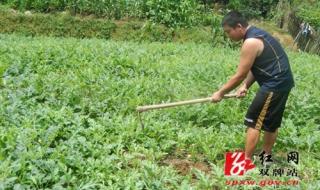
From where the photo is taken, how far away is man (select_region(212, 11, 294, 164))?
194 inches

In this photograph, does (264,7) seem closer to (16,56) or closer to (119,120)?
(16,56)

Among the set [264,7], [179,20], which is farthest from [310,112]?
[264,7]

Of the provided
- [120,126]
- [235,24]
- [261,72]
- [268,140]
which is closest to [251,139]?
[268,140]

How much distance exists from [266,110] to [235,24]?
102 cm

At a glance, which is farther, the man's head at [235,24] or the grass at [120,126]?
the man's head at [235,24]

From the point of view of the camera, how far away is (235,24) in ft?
16.2

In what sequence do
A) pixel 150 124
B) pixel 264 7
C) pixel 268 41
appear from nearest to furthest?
pixel 268 41 → pixel 150 124 → pixel 264 7

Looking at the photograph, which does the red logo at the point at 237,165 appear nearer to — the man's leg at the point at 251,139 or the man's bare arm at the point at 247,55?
the man's leg at the point at 251,139

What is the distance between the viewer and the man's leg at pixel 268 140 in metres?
5.27

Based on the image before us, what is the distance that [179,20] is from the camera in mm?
18266

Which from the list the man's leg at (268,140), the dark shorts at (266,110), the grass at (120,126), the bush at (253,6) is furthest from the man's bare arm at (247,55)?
the bush at (253,6)

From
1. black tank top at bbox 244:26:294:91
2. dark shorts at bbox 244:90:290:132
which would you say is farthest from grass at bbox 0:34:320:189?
black tank top at bbox 244:26:294:91

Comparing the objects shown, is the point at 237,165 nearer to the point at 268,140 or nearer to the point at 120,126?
the point at 268,140

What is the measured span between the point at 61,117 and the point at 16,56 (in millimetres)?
3888
